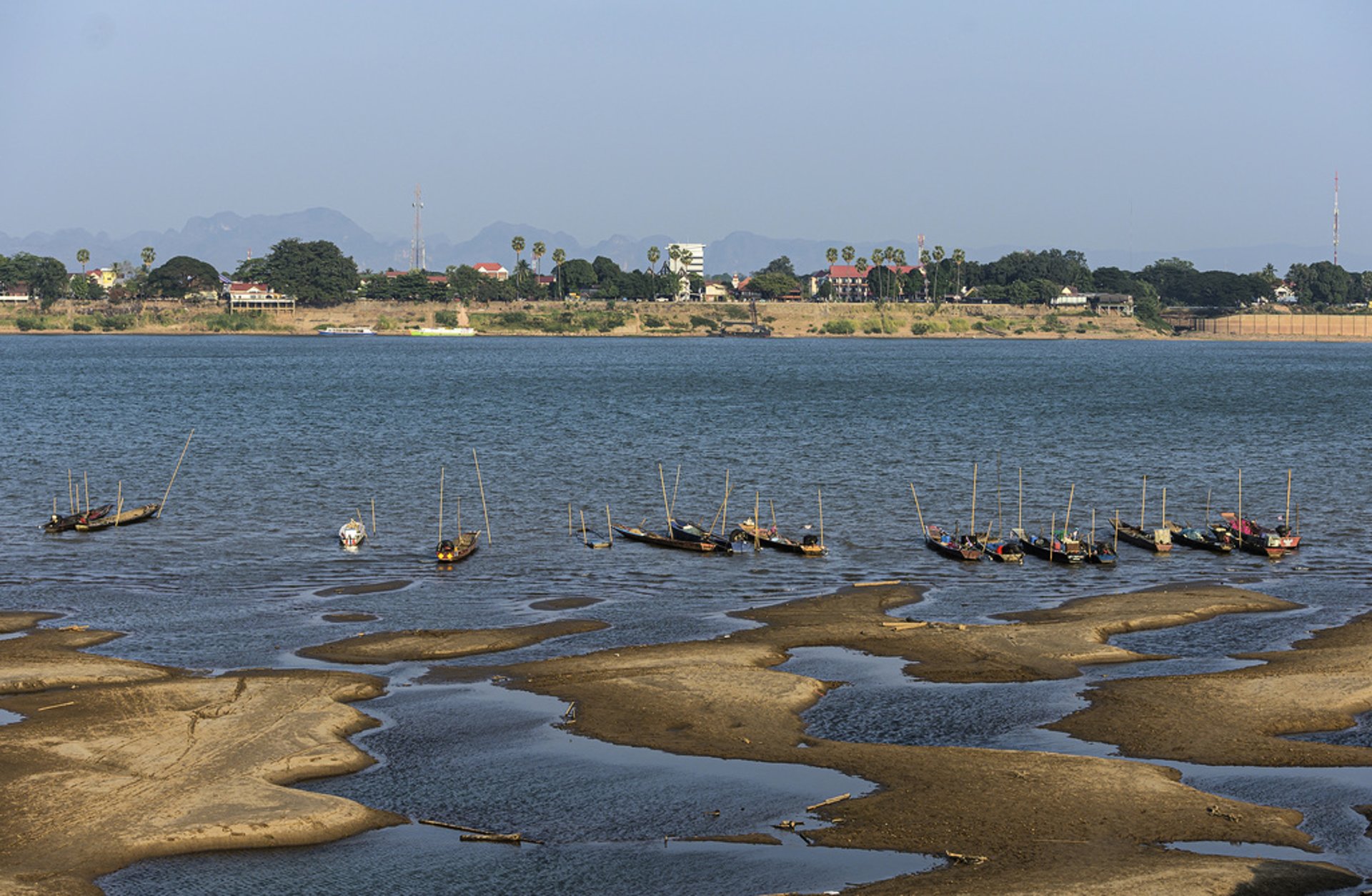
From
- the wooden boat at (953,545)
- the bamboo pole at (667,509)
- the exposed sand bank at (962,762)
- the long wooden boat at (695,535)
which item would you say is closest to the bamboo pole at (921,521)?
the wooden boat at (953,545)

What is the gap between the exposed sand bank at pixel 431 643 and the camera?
4175cm

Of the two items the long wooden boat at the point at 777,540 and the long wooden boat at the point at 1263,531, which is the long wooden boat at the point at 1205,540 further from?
the long wooden boat at the point at 777,540

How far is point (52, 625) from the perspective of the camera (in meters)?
45.3

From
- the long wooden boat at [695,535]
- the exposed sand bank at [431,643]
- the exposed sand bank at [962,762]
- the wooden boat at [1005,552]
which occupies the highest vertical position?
the long wooden boat at [695,535]

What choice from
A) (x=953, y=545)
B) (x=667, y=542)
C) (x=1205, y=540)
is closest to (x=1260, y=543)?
(x=1205, y=540)

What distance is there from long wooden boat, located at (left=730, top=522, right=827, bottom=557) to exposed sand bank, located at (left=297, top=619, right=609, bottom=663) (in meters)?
15.3

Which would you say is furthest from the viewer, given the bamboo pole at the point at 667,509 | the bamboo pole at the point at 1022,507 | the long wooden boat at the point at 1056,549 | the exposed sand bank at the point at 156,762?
the bamboo pole at the point at 1022,507

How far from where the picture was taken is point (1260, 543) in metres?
59.4

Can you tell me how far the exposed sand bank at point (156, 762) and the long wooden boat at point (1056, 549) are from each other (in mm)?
30766

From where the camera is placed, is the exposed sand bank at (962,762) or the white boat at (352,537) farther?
the white boat at (352,537)

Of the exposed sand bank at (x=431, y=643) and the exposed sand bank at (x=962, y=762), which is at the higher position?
the exposed sand bank at (x=431, y=643)

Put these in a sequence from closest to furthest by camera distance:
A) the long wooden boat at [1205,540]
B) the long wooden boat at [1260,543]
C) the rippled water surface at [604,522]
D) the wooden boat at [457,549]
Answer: the rippled water surface at [604,522] → the wooden boat at [457,549] → the long wooden boat at [1260,543] → the long wooden boat at [1205,540]

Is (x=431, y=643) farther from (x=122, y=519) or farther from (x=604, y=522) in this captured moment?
(x=122, y=519)

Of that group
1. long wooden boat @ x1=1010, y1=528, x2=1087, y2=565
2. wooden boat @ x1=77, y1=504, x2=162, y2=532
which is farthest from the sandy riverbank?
wooden boat @ x1=77, y1=504, x2=162, y2=532
